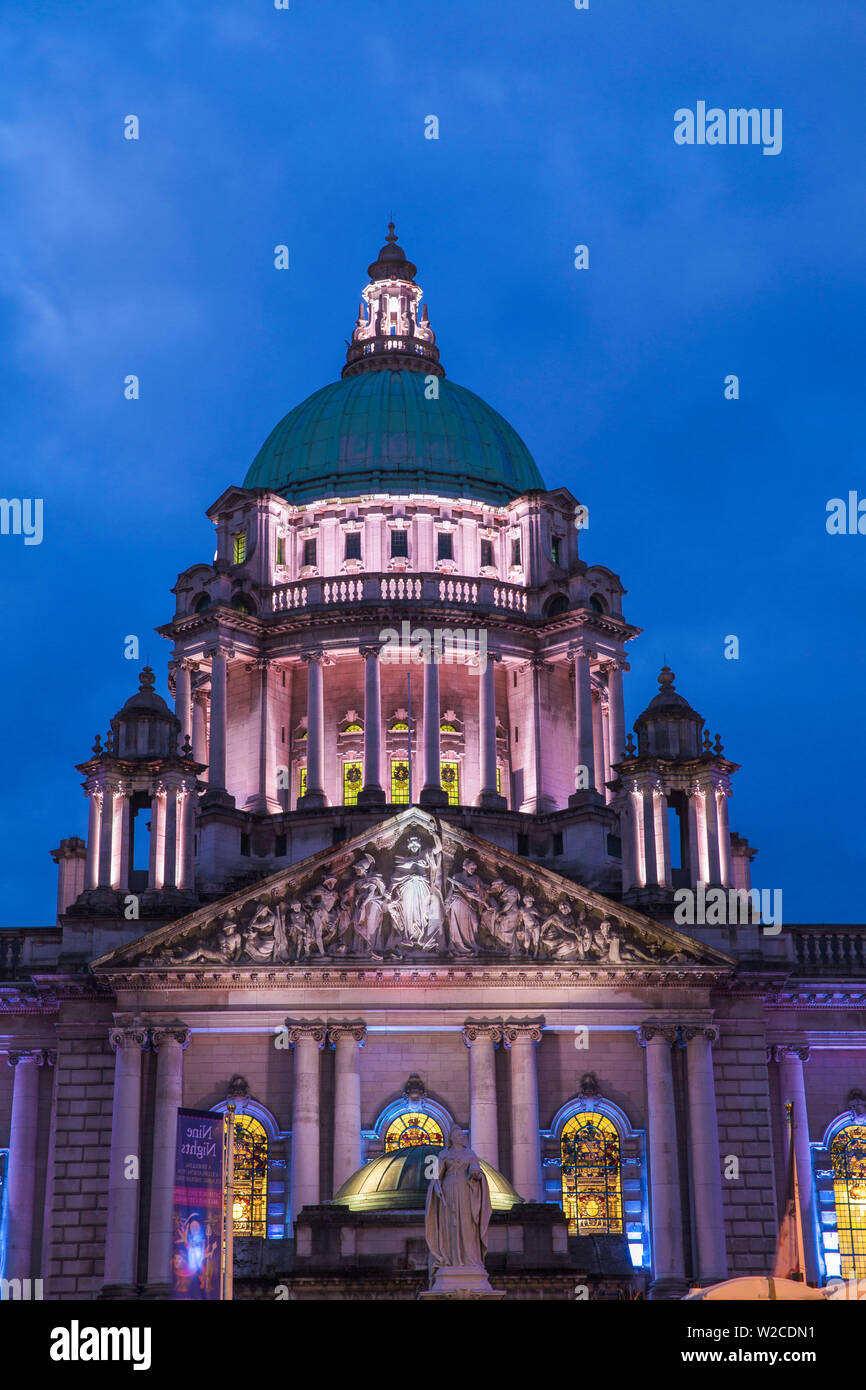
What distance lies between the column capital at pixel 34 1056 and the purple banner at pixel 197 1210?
1873 cm

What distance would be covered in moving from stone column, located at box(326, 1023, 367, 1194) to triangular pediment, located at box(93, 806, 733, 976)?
2111 mm

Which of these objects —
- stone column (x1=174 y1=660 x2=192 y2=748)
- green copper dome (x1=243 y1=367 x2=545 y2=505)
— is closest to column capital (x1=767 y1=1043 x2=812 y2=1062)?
stone column (x1=174 y1=660 x2=192 y2=748)

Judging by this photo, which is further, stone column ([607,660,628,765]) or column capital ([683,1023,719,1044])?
stone column ([607,660,628,765])

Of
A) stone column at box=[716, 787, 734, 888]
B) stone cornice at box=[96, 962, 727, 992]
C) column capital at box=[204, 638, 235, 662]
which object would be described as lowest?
stone cornice at box=[96, 962, 727, 992]

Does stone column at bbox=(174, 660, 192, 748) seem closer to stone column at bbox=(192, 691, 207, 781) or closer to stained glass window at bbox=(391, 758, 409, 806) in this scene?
stone column at bbox=(192, 691, 207, 781)

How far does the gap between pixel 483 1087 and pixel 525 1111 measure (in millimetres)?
1404

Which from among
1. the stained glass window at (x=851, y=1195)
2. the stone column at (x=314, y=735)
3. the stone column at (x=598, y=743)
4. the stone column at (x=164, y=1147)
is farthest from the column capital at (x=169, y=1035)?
the stone column at (x=598, y=743)

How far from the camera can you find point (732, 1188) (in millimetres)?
58219

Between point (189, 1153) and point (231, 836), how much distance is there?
28.4 meters

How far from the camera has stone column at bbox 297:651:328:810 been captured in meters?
72.5

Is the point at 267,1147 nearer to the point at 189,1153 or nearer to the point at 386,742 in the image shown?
the point at 189,1153

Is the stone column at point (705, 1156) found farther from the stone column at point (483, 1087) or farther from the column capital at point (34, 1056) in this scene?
the column capital at point (34, 1056)

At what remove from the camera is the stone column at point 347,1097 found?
56.9 m
